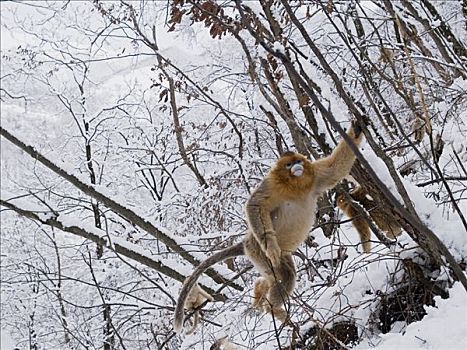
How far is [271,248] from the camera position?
422cm

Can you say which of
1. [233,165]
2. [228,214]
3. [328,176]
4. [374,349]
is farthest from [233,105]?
[374,349]

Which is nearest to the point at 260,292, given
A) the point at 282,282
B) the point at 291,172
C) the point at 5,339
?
the point at 282,282

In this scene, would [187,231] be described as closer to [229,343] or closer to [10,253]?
[229,343]

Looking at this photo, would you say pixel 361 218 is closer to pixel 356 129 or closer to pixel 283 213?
pixel 283 213

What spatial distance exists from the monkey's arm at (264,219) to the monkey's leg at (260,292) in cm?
40

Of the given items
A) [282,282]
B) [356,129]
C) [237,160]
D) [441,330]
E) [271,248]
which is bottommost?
[441,330]

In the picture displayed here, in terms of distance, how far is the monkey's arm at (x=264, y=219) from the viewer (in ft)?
13.9

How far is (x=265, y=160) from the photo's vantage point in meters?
10.6

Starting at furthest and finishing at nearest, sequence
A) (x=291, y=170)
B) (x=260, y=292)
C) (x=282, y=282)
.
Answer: (x=260, y=292) → (x=282, y=282) → (x=291, y=170)

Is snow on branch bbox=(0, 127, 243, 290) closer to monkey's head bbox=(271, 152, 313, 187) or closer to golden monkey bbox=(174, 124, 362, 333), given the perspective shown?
golden monkey bbox=(174, 124, 362, 333)

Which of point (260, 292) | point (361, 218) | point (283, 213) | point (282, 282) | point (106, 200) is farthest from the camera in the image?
point (106, 200)

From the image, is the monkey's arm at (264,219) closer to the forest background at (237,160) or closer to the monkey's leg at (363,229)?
the forest background at (237,160)

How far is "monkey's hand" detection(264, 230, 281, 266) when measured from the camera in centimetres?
421

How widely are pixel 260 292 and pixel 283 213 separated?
684 mm
